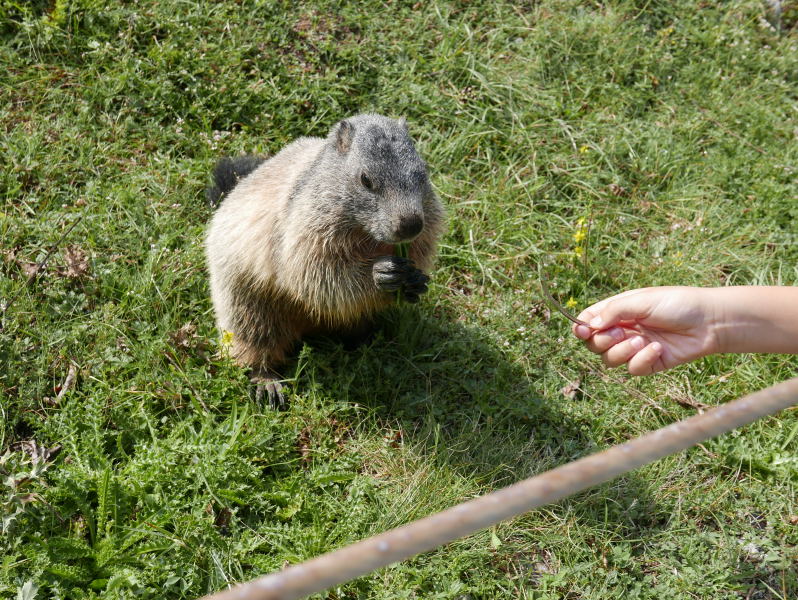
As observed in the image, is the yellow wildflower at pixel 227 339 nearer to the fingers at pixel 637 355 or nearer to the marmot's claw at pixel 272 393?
the marmot's claw at pixel 272 393

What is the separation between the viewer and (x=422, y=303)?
455 centimetres

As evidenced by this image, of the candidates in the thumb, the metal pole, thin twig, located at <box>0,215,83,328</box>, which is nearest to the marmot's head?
the thumb

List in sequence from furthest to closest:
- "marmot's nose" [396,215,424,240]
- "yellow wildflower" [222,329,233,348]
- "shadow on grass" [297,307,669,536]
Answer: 1. "yellow wildflower" [222,329,233,348]
2. "shadow on grass" [297,307,669,536]
3. "marmot's nose" [396,215,424,240]

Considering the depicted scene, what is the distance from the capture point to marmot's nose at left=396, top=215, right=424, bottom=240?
3.51 metres

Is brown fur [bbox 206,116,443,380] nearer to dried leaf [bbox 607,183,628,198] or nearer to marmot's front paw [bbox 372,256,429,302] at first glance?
marmot's front paw [bbox 372,256,429,302]

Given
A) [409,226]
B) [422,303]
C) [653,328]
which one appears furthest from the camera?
[422,303]

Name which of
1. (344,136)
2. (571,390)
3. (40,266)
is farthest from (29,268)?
(571,390)

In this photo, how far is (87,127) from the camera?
4.99 meters

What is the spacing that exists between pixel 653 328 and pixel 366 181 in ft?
5.23

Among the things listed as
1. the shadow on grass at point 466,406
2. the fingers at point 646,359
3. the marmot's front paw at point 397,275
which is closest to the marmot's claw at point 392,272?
the marmot's front paw at point 397,275

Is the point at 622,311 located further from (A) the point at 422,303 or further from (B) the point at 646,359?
(A) the point at 422,303

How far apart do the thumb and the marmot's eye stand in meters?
1.31

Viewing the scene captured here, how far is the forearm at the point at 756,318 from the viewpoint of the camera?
9.71 feet

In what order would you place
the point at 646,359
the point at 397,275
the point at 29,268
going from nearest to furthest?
the point at 646,359, the point at 397,275, the point at 29,268
